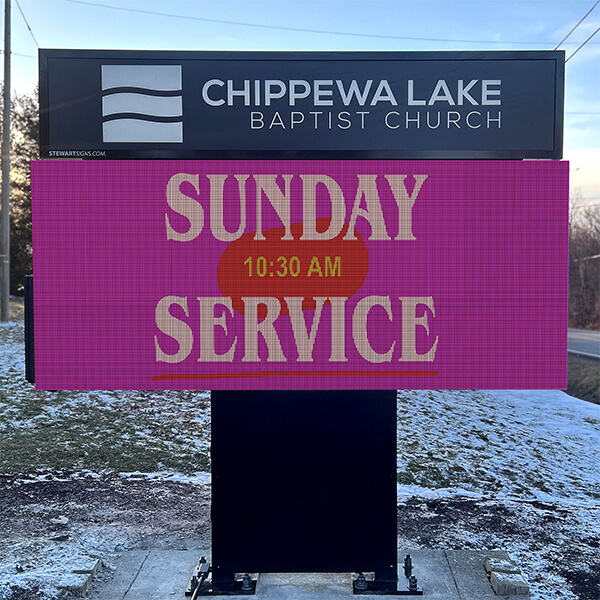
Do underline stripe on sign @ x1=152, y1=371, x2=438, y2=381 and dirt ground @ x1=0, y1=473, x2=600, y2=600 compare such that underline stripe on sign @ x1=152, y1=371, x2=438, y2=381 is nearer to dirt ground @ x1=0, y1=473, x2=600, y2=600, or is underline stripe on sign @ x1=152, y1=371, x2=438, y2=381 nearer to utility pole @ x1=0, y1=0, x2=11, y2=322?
dirt ground @ x1=0, y1=473, x2=600, y2=600

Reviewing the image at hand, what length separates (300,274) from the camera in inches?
136

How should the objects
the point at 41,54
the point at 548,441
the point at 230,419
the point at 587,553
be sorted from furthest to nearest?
the point at 548,441
the point at 587,553
the point at 230,419
the point at 41,54

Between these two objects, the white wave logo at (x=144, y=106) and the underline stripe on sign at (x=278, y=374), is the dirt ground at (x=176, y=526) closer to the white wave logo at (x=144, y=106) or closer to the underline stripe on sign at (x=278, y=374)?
the underline stripe on sign at (x=278, y=374)

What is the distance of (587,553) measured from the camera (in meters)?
4.60

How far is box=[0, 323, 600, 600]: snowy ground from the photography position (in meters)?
4.61

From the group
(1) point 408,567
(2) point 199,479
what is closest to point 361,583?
(1) point 408,567

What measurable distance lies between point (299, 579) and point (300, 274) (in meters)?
2.24

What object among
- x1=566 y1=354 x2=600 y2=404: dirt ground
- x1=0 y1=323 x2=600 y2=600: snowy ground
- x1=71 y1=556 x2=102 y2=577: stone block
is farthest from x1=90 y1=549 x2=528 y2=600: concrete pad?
x1=566 y1=354 x2=600 y2=404: dirt ground

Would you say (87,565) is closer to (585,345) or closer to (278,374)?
(278,374)

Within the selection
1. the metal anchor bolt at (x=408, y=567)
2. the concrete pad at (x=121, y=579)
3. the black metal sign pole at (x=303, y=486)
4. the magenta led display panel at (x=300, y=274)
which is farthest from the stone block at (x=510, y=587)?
the concrete pad at (x=121, y=579)

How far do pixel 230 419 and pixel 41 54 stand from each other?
257cm

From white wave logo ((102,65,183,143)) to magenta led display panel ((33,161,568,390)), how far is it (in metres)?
0.20

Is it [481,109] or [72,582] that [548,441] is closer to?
[481,109]

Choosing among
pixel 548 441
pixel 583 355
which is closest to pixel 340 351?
pixel 548 441
